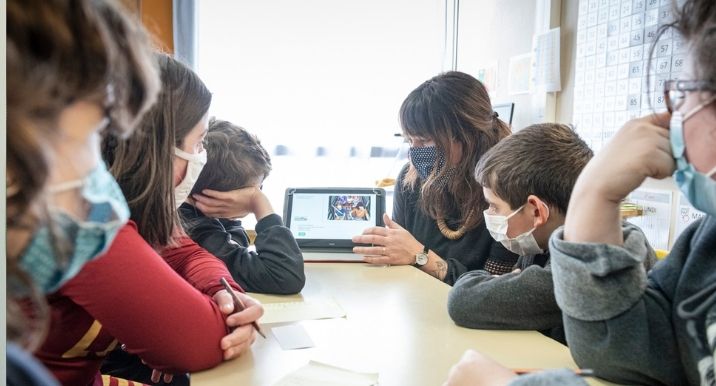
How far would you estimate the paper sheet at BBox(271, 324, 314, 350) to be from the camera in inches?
40.6

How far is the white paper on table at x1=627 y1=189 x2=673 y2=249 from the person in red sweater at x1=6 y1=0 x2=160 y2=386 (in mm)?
1642

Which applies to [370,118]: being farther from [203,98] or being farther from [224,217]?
[203,98]

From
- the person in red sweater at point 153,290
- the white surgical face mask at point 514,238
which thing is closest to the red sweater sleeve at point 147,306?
the person in red sweater at point 153,290

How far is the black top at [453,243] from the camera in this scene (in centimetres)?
163

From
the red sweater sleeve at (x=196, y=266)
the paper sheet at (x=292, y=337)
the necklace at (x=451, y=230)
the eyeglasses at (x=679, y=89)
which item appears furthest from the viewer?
the necklace at (x=451, y=230)

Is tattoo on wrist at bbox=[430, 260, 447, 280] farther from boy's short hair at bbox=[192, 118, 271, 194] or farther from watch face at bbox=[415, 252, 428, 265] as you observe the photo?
boy's short hair at bbox=[192, 118, 271, 194]

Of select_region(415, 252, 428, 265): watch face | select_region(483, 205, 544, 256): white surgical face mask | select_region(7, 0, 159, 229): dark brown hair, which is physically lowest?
select_region(415, 252, 428, 265): watch face

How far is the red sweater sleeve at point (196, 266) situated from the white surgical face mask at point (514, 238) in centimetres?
60

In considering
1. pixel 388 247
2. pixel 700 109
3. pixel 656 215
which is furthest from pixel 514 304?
pixel 656 215

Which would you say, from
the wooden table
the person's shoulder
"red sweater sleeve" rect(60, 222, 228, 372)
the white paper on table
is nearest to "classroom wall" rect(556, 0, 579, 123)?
the white paper on table

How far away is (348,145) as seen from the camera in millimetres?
2979

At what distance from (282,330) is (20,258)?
727 mm

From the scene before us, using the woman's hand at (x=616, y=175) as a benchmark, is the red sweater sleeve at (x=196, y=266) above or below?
below

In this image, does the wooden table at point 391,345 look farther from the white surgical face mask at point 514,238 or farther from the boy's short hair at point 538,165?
the boy's short hair at point 538,165
